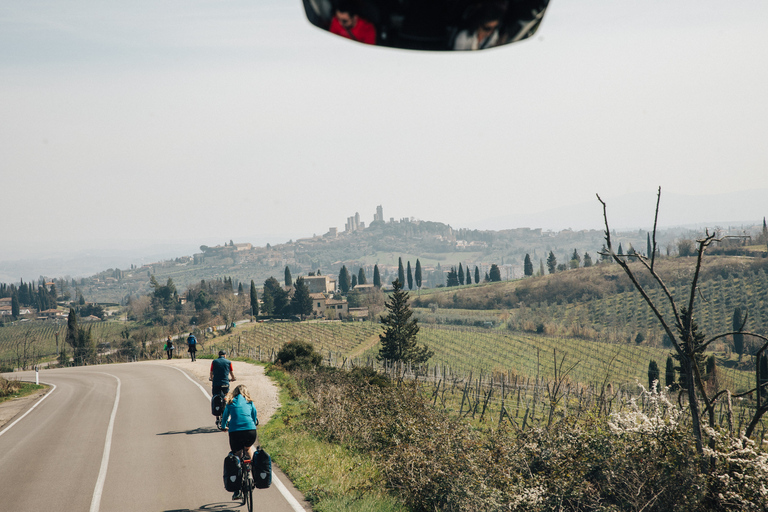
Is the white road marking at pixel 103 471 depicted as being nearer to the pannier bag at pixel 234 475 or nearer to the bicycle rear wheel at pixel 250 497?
the pannier bag at pixel 234 475

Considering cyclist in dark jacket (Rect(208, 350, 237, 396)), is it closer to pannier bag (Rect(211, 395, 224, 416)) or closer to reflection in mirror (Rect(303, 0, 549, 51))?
pannier bag (Rect(211, 395, 224, 416))

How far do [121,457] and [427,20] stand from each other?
11.2m

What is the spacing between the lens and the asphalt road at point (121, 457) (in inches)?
309

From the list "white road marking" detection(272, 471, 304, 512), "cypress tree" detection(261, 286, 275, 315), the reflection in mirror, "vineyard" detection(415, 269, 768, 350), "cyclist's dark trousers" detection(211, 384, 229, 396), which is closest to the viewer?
the reflection in mirror

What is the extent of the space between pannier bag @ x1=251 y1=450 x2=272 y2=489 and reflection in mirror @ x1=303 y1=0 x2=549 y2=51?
23.4ft

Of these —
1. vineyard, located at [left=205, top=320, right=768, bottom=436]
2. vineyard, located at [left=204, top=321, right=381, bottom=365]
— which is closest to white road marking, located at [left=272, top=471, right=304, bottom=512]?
vineyard, located at [left=205, top=320, right=768, bottom=436]

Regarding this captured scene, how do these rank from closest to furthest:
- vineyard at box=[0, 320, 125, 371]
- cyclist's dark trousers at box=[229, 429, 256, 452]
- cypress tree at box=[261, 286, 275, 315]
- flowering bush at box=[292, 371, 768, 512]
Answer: flowering bush at box=[292, 371, 768, 512]
cyclist's dark trousers at box=[229, 429, 256, 452]
vineyard at box=[0, 320, 125, 371]
cypress tree at box=[261, 286, 275, 315]

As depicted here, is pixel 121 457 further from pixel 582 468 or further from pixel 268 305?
pixel 268 305

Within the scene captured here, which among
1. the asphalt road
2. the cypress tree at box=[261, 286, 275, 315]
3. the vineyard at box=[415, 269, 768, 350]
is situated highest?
the asphalt road

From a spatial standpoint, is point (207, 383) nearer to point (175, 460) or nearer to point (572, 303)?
point (175, 460)

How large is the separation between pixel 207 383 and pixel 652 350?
7239cm

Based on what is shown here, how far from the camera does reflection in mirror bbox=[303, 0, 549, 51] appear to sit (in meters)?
1.08

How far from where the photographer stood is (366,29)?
1107 mm

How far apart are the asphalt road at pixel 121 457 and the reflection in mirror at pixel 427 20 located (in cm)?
760
